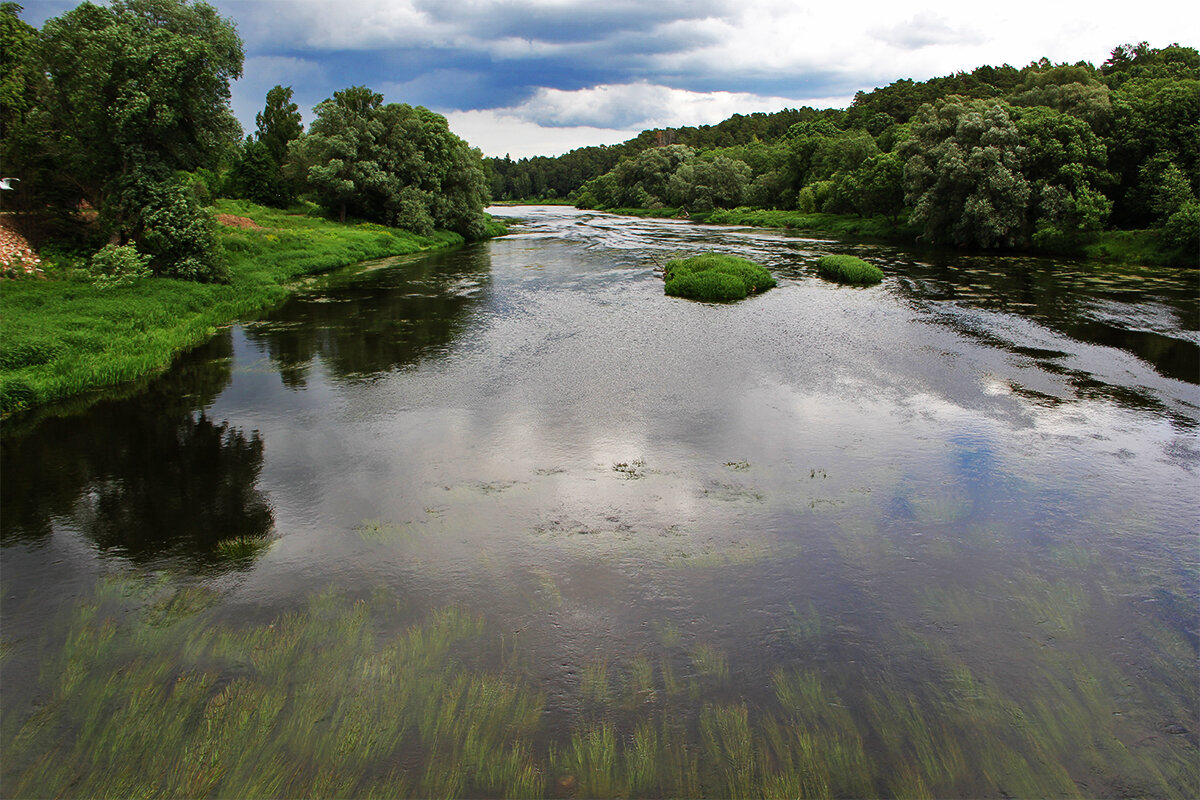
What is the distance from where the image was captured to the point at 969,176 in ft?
166

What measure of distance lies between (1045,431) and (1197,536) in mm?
5079

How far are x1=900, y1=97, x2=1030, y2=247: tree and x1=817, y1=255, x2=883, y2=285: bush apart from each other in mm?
15429

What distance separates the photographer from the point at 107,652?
355 inches

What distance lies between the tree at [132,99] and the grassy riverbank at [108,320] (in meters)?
3.20

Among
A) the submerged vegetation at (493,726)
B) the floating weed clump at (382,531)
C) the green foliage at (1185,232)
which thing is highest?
the green foliage at (1185,232)

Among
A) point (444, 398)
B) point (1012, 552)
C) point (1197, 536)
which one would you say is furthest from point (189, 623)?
point (1197, 536)

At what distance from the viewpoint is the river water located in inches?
295

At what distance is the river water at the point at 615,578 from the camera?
24.6ft

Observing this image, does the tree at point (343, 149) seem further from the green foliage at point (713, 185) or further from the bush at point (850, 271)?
the green foliage at point (713, 185)

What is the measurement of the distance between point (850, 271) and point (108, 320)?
123 feet

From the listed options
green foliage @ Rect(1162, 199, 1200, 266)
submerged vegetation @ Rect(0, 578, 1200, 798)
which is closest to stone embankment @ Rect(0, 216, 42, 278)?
submerged vegetation @ Rect(0, 578, 1200, 798)

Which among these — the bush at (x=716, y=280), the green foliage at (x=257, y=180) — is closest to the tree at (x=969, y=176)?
the bush at (x=716, y=280)

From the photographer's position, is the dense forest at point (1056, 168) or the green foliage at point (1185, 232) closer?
the green foliage at point (1185, 232)

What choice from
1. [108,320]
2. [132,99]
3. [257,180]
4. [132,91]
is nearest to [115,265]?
[108,320]
